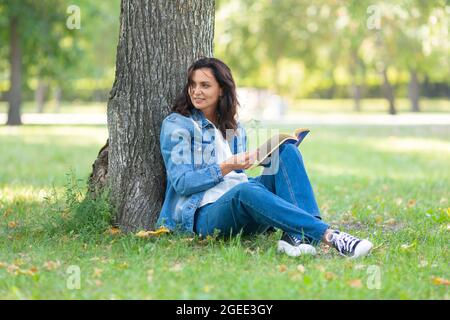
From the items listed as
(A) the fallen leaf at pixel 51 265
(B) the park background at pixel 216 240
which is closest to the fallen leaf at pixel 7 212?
(B) the park background at pixel 216 240

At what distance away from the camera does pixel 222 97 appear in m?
5.33

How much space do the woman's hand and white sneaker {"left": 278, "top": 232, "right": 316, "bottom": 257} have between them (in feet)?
1.75

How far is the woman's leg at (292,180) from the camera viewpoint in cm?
498

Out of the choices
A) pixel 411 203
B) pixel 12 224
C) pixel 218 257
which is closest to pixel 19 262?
pixel 218 257

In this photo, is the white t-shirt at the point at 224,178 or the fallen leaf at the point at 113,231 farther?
the fallen leaf at the point at 113,231

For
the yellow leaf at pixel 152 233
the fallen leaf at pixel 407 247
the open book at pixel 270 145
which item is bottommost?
the fallen leaf at pixel 407 247

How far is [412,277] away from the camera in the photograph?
426 centimetres

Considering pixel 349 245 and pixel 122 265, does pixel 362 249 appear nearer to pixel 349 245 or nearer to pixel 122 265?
pixel 349 245

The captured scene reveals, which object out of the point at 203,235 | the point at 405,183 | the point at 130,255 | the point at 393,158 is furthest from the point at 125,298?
the point at 393,158

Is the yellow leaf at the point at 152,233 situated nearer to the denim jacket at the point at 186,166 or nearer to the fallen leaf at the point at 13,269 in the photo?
the denim jacket at the point at 186,166

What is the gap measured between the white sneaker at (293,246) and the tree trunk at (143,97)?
112 centimetres

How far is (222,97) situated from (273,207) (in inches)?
40.8

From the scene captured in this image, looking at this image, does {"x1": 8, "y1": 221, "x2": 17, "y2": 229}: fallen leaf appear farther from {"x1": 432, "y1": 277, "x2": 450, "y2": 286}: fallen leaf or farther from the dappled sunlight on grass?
{"x1": 432, "y1": 277, "x2": 450, "y2": 286}: fallen leaf
